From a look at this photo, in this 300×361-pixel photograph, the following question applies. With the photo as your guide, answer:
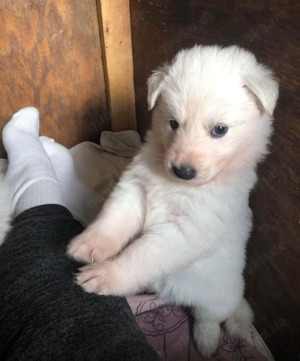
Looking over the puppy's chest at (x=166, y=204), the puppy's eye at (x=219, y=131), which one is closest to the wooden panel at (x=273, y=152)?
the puppy's eye at (x=219, y=131)

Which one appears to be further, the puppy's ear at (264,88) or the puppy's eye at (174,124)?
the puppy's eye at (174,124)

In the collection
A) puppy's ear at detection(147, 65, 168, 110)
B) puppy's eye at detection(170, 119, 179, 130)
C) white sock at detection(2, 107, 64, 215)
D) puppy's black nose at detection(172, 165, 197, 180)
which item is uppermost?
puppy's ear at detection(147, 65, 168, 110)

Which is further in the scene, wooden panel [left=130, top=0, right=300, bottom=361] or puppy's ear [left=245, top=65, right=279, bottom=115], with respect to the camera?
wooden panel [left=130, top=0, right=300, bottom=361]

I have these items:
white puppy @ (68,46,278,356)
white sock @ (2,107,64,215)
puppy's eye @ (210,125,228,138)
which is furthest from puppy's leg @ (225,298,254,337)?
white sock @ (2,107,64,215)

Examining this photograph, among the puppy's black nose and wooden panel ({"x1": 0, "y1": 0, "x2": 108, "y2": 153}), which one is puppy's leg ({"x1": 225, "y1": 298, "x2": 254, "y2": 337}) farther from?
wooden panel ({"x1": 0, "y1": 0, "x2": 108, "y2": 153})

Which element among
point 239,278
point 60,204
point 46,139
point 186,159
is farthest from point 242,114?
point 46,139

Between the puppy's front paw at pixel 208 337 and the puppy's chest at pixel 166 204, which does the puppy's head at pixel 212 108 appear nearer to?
the puppy's chest at pixel 166 204
